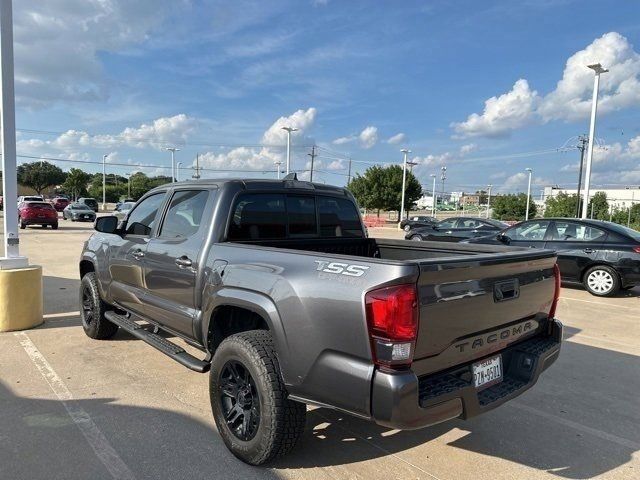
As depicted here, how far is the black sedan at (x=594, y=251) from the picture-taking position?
923 centimetres

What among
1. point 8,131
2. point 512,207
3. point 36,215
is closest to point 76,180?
point 36,215

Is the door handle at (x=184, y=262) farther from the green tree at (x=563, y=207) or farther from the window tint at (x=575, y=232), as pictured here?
the green tree at (x=563, y=207)

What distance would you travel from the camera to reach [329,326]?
8.39ft

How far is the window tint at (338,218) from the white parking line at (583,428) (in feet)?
7.04

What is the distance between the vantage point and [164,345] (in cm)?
411

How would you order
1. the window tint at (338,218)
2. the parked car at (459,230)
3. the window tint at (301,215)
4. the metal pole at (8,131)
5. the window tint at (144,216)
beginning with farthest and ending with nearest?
the parked car at (459,230), the metal pole at (8,131), the window tint at (144,216), the window tint at (338,218), the window tint at (301,215)

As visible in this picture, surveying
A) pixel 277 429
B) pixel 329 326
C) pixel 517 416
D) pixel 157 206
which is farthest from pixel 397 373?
pixel 157 206

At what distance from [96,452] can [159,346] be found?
41.2 inches

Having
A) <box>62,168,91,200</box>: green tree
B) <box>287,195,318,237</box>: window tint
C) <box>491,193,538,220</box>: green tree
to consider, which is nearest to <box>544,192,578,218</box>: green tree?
<box>491,193,538,220</box>: green tree

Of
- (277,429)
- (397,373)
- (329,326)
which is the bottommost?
(277,429)

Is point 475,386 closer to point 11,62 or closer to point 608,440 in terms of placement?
point 608,440

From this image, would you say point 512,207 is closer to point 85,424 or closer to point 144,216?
point 144,216

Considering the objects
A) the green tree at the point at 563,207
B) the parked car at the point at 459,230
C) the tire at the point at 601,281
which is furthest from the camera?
the green tree at the point at 563,207

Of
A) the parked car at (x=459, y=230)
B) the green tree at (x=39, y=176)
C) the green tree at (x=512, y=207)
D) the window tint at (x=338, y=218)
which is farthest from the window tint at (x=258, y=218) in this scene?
the green tree at (x=39, y=176)
